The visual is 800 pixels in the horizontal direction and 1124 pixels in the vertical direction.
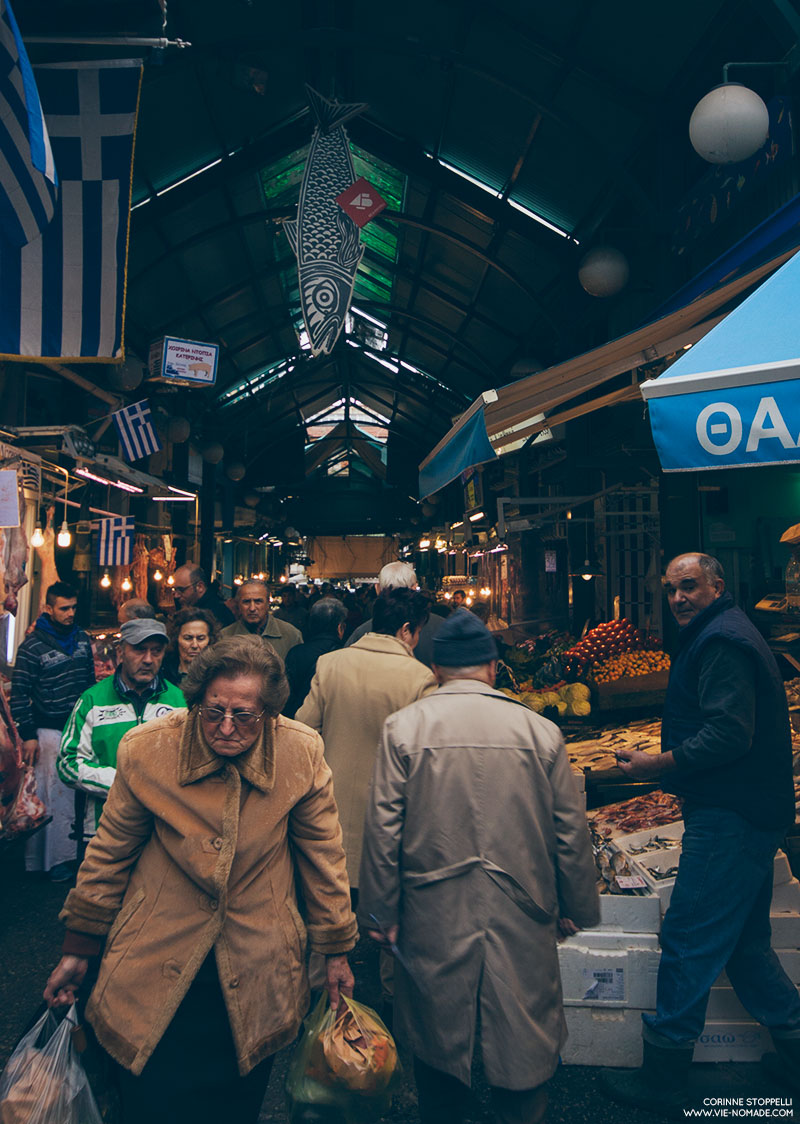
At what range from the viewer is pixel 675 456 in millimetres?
2504

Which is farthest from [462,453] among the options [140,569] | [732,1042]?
[140,569]

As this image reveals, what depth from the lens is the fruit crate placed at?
6.36 m

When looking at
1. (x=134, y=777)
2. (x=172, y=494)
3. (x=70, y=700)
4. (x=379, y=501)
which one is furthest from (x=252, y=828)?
(x=379, y=501)

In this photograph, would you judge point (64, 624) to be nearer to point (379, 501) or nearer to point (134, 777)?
point (134, 777)

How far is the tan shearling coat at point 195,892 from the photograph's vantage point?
1966 mm

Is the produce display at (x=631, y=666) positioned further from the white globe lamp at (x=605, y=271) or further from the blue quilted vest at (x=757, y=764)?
the white globe lamp at (x=605, y=271)

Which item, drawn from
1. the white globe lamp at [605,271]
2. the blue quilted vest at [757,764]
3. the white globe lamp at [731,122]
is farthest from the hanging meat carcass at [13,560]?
the white globe lamp at [605,271]

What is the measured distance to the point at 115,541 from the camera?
1085cm

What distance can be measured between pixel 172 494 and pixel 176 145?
589 cm

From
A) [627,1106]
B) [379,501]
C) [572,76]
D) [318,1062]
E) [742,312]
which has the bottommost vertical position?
[627,1106]

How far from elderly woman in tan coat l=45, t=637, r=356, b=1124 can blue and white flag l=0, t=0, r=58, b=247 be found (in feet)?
7.08

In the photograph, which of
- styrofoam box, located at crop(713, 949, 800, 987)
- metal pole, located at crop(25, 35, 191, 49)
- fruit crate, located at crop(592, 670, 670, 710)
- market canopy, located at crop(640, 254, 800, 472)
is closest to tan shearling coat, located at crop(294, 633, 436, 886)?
market canopy, located at crop(640, 254, 800, 472)

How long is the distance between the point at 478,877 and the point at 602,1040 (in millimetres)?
1406

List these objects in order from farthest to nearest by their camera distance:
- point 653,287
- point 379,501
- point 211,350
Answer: point 379,501 < point 211,350 < point 653,287
